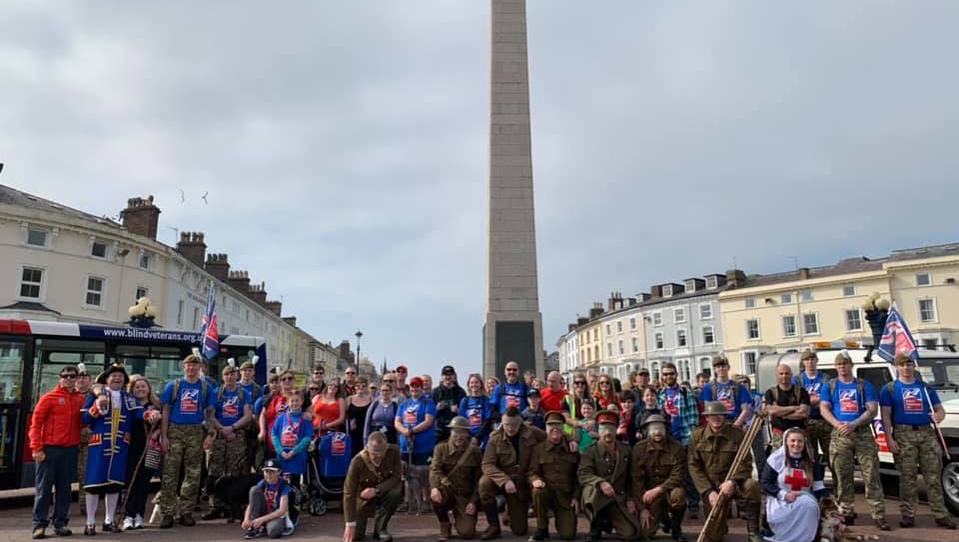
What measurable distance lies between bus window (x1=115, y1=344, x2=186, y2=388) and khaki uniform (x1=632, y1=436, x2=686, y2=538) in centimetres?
801

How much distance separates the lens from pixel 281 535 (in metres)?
6.76

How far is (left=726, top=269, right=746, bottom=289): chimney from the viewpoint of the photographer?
48062 millimetres

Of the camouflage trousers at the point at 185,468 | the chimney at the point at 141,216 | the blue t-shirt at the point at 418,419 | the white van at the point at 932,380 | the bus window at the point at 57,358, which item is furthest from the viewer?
the chimney at the point at 141,216

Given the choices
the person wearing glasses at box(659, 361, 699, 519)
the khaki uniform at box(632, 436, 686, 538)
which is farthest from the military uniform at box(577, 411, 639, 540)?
the person wearing glasses at box(659, 361, 699, 519)

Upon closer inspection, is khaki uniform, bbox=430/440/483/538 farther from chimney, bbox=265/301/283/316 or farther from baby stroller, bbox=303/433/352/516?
chimney, bbox=265/301/283/316

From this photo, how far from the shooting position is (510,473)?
6867 mm

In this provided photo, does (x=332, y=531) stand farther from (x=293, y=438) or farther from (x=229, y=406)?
(x=229, y=406)

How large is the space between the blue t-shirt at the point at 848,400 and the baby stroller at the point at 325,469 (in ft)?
19.9

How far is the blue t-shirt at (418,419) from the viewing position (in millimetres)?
8031

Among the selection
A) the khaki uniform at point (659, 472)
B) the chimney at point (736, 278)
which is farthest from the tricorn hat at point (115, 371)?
the chimney at point (736, 278)

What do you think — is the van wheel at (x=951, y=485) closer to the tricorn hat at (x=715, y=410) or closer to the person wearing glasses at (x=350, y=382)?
the tricorn hat at (x=715, y=410)

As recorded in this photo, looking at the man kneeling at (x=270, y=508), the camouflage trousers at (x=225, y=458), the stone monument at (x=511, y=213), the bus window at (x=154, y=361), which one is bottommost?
the man kneeling at (x=270, y=508)

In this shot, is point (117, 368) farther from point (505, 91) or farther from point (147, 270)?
point (147, 270)

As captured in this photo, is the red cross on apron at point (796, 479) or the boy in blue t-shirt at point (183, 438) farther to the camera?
the boy in blue t-shirt at point (183, 438)
